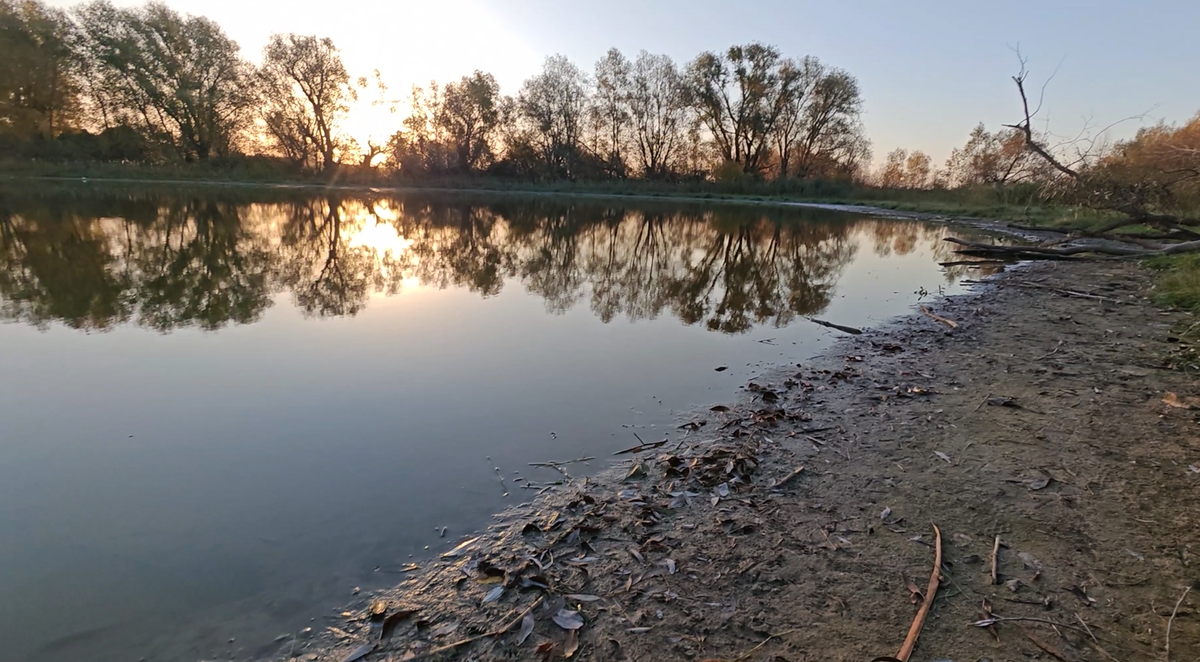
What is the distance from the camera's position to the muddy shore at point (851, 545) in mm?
2395

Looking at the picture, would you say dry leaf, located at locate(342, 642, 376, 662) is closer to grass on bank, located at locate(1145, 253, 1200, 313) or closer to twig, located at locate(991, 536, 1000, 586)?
twig, located at locate(991, 536, 1000, 586)

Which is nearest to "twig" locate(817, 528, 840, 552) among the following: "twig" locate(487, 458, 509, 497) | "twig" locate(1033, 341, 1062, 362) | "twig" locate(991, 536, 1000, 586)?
"twig" locate(991, 536, 1000, 586)

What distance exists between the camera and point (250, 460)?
4016mm

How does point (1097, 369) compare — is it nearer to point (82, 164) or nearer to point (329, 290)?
point (329, 290)

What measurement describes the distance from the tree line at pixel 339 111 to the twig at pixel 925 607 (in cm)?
5573

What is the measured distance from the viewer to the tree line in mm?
39688

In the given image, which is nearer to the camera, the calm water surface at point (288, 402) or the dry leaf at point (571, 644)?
the dry leaf at point (571, 644)

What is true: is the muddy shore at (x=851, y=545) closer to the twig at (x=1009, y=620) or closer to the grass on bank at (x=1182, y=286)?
the twig at (x=1009, y=620)

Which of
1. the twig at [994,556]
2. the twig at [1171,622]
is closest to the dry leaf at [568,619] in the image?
the twig at [994,556]

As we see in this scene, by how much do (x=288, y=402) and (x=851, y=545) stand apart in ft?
15.7

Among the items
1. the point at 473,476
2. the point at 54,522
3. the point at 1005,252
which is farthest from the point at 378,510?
the point at 1005,252

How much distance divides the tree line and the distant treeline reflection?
2399 centimetres

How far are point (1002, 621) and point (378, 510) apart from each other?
3.39 meters

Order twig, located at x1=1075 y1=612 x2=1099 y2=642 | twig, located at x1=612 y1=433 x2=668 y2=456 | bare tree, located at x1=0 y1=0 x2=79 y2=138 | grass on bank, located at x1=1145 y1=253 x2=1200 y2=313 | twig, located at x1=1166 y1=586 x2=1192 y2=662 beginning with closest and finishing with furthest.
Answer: twig, located at x1=1166 y1=586 x2=1192 y2=662
twig, located at x1=1075 y1=612 x2=1099 y2=642
twig, located at x1=612 y1=433 x2=668 y2=456
grass on bank, located at x1=1145 y1=253 x2=1200 y2=313
bare tree, located at x1=0 y1=0 x2=79 y2=138
